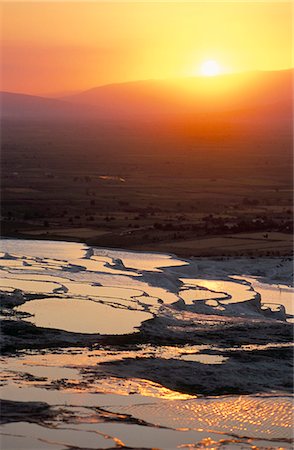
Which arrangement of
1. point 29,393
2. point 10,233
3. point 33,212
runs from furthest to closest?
point 33,212 → point 10,233 → point 29,393

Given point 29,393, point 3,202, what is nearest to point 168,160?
point 3,202

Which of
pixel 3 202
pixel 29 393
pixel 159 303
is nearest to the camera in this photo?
pixel 29 393

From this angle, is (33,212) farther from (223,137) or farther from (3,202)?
(223,137)

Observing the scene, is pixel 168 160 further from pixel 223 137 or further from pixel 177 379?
pixel 177 379

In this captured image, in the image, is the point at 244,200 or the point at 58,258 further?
the point at 244,200

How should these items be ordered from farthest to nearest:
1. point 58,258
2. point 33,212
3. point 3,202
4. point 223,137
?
point 223,137
point 3,202
point 33,212
point 58,258

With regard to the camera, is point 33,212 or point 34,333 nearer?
point 34,333

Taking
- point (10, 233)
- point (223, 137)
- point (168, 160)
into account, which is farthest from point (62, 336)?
point (223, 137)

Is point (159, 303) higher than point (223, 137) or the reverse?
the reverse

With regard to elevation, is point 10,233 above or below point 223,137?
below
